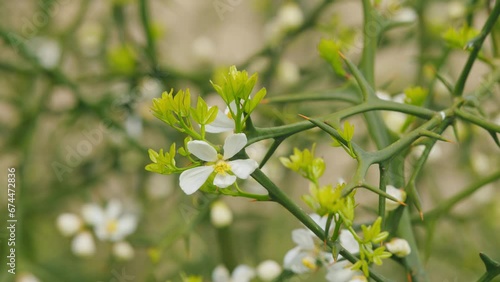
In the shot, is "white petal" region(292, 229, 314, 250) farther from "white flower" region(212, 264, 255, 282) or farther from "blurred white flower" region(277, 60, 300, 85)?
"blurred white flower" region(277, 60, 300, 85)

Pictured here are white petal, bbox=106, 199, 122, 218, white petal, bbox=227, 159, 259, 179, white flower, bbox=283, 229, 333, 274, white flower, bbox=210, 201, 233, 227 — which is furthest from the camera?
white petal, bbox=106, 199, 122, 218

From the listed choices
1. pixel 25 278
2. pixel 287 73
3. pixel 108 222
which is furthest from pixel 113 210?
pixel 287 73

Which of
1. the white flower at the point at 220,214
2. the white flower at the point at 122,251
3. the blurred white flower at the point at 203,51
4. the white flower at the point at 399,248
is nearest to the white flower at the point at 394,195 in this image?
the white flower at the point at 399,248

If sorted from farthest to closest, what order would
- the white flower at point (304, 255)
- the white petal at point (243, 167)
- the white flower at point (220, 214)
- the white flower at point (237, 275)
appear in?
the white flower at point (220, 214), the white flower at point (237, 275), the white flower at point (304, 255), the white petal at point (243, 167)

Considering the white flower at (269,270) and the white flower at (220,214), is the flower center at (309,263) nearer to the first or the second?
the white flower at (269,270)

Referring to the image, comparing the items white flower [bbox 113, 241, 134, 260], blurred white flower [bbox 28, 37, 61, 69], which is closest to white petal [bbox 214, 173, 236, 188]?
white flower [bbox 113, 241, 134, 260]

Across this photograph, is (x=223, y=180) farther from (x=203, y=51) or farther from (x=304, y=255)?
(x=203, y=51)

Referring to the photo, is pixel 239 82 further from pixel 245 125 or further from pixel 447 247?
pixel 447 247
